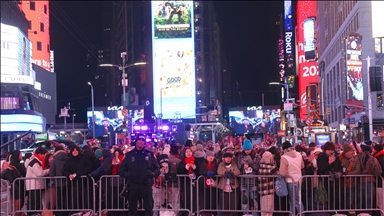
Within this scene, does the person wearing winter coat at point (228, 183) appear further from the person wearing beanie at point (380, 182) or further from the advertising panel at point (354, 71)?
the advertising panel at point (354, 71)

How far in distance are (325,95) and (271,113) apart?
991 inches

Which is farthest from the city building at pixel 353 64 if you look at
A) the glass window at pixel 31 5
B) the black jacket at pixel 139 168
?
the glass window at pixel 31 5

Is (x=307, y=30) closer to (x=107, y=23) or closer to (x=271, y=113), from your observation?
(x=271, y=113)

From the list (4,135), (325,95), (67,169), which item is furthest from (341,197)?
(325,95)

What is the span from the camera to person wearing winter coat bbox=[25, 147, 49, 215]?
47.1ft

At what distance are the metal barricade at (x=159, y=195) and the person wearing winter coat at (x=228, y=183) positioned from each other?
2.33 feet

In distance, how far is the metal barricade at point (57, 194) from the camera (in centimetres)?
1421

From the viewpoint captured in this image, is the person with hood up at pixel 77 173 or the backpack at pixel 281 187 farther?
the person with hood up at pixel 77 173

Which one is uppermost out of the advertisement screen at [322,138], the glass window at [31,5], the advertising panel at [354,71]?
the glass window at [31,5]

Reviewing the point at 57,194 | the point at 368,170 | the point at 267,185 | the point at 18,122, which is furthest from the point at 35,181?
the point at 18,122

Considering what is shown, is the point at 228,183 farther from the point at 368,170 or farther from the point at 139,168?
the point at 368,170

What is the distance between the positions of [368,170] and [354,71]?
43.6 metres

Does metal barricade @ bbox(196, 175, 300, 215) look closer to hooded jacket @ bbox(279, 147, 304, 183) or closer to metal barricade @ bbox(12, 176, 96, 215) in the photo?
hooded jacket @ bbox(279, 147, 304, 183)

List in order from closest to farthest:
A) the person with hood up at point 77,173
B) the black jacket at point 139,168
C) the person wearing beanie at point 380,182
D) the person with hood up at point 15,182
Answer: the black jacket at point 139,168, the person wearing beanie at point 380,182, the person with hood up at point 77,173, the person with hood up at point 15,182
